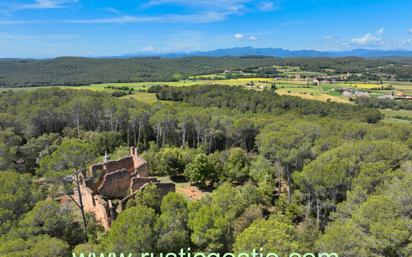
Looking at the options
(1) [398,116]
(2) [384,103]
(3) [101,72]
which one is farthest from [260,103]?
(3) [101,72]

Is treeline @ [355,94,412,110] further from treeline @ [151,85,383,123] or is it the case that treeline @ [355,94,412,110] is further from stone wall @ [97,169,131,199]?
stone wall @ [97,169,131,199]

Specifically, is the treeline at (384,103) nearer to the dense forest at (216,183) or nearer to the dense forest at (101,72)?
the dense forest at (216,183)

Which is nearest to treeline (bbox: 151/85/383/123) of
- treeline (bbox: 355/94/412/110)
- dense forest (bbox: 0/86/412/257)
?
dense forest (bbox: 0/86/412/257)

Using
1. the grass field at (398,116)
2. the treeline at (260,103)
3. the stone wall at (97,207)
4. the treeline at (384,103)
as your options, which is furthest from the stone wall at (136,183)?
the treeline at (384,103)

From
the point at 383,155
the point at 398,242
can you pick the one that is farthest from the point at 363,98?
the point at 398,242

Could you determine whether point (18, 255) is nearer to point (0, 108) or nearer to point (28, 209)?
point (28, 209)

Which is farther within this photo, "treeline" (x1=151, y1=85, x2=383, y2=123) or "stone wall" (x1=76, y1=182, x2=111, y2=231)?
"treeline" (x1=151, y1=85, x2=383, y2=123)
